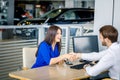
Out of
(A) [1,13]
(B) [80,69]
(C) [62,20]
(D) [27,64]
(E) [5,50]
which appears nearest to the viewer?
(B) [80,69]

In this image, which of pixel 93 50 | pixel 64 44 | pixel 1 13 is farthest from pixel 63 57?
pixel 1 13

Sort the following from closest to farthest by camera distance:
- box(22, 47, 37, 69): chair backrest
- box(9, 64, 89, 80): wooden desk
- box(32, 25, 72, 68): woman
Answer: box(9, 64, 89, 80): wooden desk
box(32, 25, 72, 68): woman
box(22, 47, 37, 69): chair backrest

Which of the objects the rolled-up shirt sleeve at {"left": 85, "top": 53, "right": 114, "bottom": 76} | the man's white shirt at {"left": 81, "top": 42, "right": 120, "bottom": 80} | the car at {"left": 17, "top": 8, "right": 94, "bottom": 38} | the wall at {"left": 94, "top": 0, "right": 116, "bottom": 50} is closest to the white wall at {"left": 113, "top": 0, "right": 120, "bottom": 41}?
the wall at {"left": 94, "top": 0, "right": 116, "bottom": 50}

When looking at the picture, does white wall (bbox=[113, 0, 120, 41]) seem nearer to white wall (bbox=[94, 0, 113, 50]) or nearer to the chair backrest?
white wall (bbox=[94, 0, 113, 50])

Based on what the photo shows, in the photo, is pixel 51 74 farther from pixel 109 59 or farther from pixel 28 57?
pixel 28 57

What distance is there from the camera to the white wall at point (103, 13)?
177 inches

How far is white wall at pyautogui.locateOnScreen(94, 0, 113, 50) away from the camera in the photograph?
449cm

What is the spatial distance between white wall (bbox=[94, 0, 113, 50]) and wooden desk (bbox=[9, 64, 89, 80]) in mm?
1178

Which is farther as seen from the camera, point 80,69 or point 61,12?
point 61,12

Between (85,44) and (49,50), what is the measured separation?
54 cm

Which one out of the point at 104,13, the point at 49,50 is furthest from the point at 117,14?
the point at 49,50

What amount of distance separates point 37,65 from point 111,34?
3.71 feet

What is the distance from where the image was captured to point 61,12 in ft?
39.8

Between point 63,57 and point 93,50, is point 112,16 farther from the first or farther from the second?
point 63,57
